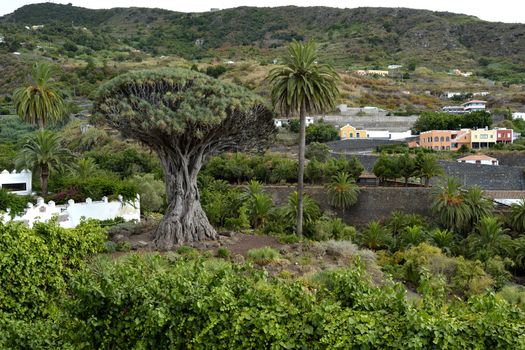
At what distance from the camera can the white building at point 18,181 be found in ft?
107

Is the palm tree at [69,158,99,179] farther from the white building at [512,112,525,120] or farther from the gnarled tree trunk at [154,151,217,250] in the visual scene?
the white building at [512,112,525,120]

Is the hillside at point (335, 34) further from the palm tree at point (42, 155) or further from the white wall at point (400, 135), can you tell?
the palm tree at point (42, 155)

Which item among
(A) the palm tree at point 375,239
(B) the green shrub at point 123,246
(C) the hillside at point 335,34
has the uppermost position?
(C) the hillside at point 335,34

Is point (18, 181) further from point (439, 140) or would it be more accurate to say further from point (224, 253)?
point (439, 140)

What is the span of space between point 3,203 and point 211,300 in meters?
19.0

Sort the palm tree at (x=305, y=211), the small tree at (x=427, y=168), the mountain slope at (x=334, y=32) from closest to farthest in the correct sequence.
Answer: the palm tree at (x=305, y=211)
the small tree at (x=427, y=168)
the mountain slope at (x=334, y=32)

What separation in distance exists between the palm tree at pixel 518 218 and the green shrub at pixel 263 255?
54.1ft

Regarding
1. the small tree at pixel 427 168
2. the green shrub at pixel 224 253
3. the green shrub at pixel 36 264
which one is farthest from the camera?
the small tree at pixel 427 168

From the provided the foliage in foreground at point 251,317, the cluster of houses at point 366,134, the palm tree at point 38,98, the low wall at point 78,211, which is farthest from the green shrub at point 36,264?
the cluster of houses at point 366,134

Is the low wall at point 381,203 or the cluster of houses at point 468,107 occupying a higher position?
the cluster of houses at point 468,107

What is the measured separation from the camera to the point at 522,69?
111375mm

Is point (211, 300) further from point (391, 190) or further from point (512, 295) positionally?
point (391, 190)

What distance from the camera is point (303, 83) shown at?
85.8ft

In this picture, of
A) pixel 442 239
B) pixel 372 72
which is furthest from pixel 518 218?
pixel 372 72
